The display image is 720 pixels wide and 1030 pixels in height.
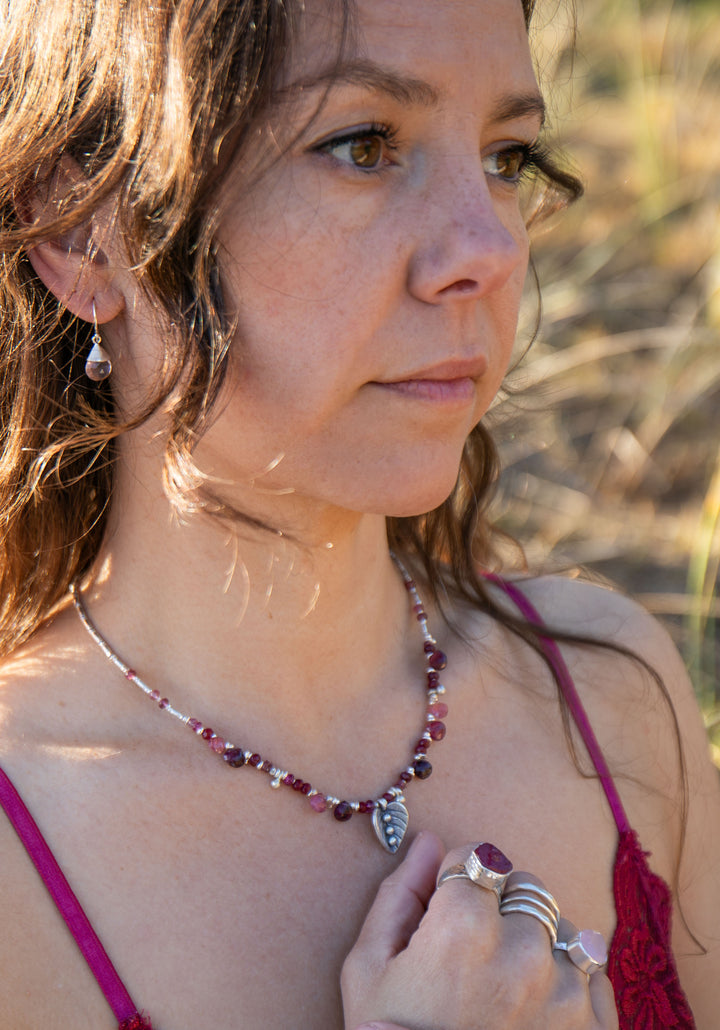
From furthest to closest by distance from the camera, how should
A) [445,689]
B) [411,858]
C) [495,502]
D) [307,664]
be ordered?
[495,502]
[445,689]
[307,664]
[411,858]

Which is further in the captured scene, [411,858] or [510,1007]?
[411,858]

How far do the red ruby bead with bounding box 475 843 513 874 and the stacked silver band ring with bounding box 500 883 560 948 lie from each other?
0.03 meters

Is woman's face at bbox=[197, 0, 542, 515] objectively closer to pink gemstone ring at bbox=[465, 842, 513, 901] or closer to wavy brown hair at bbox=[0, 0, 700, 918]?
wavy brown hair at bbox=[0, 0, 700, 918]

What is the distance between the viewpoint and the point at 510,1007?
1.13 meters

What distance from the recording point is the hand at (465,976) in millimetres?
1123

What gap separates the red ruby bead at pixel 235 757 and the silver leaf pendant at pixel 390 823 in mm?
178

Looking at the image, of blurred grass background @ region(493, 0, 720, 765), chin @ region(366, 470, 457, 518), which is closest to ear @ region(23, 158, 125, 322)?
chin @ region(366, 470, 457, 518)

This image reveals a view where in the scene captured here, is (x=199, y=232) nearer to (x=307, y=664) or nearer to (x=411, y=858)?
(x=307, y=664)

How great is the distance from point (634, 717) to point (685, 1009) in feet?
1.29

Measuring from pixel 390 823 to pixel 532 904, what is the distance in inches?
9.0

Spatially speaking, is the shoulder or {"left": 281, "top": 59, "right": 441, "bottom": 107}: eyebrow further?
the shoulder

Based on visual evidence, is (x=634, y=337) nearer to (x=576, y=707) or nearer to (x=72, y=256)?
(x=576, y=707)

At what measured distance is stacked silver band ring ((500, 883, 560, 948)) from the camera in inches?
47.1

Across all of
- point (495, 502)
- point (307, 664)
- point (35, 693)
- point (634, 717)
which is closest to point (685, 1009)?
point (634, 717)
